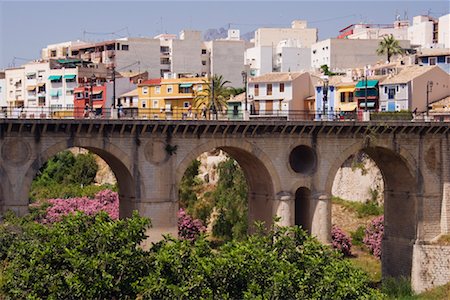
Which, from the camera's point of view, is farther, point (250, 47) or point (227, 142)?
point (250, 47)

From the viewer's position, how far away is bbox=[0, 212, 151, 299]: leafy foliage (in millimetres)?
35062

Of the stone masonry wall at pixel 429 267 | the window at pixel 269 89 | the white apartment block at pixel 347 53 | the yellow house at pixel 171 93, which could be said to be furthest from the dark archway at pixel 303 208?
the white apartment block at pixel 347 53

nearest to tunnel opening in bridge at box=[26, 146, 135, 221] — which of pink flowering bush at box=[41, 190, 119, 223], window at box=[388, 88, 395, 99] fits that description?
pink flowering bush at box=[41, 190, 119, 223]

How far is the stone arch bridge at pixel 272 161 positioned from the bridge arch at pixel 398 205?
61mm

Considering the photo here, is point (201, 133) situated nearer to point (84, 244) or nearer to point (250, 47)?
point (84, 244)

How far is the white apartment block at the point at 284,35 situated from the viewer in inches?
5108

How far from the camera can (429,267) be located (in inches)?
2126

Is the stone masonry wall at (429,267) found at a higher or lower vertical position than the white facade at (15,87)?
lower

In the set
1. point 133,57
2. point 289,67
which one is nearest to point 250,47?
point 289,67

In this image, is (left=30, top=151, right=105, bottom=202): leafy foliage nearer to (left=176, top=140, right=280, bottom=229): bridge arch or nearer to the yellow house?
the yellow house

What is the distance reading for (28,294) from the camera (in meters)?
35.0

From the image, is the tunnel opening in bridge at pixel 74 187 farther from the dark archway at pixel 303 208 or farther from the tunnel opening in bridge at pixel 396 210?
the tunnel opening in bridge at pixel 396 210

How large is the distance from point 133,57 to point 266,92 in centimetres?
3023

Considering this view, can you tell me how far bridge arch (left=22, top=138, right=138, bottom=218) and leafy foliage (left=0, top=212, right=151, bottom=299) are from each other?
5823 millimetres
